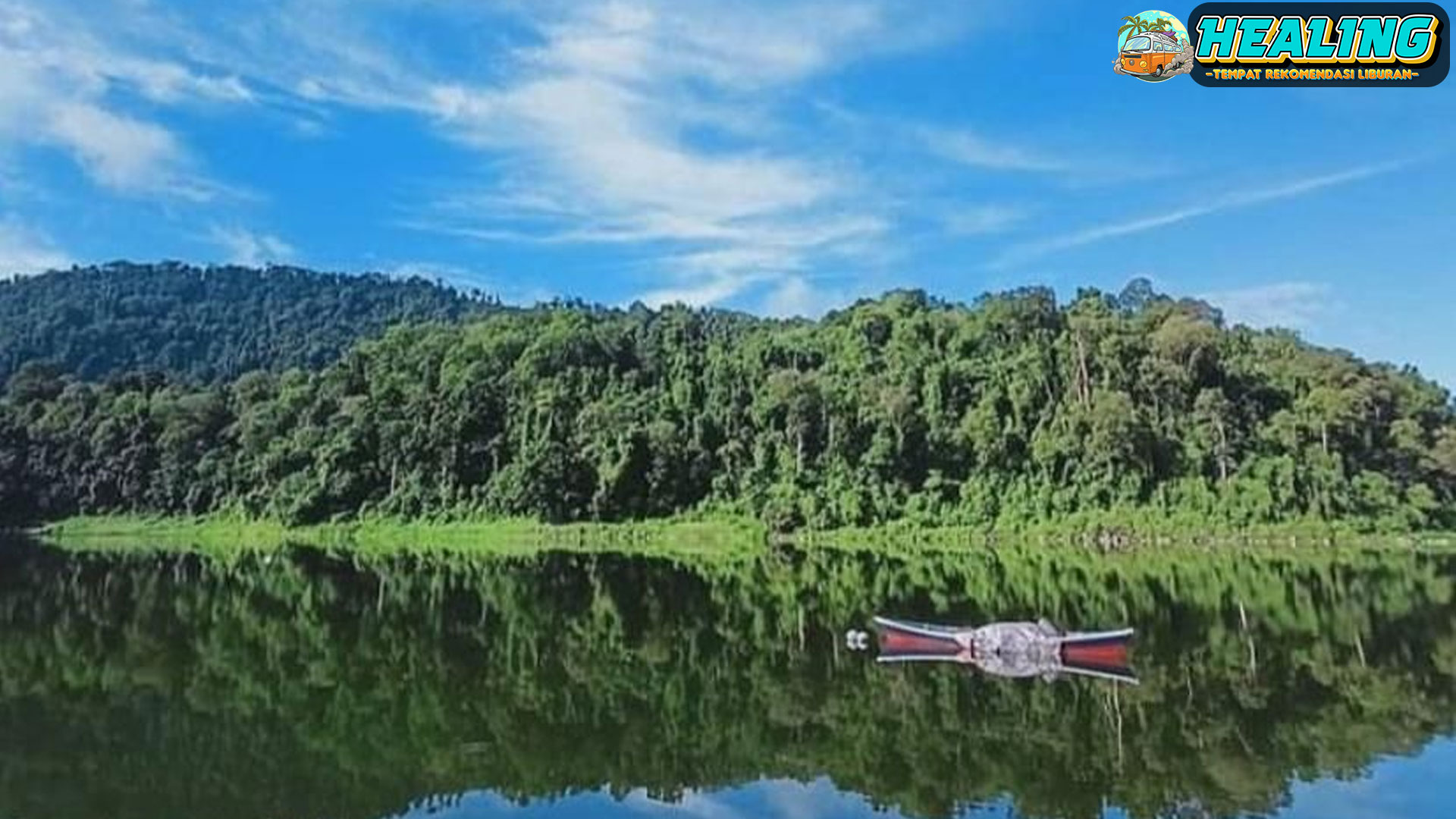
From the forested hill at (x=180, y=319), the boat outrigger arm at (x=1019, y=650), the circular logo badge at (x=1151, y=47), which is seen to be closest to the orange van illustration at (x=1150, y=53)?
the circular logo badge at (x=1151, y=47)

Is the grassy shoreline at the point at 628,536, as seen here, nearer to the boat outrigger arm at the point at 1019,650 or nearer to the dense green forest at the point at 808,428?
the dense green forest at the point at 808,428

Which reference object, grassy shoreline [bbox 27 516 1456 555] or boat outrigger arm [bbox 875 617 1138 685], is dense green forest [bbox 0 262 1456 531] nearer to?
grassy shoreline [bbox 27 516 1456 555]

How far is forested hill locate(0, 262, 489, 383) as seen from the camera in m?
143

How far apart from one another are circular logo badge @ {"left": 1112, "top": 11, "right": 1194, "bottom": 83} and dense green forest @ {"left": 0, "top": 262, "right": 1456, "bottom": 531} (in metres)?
35.1

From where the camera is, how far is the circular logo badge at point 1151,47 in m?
21.5

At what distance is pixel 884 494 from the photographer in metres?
60.5

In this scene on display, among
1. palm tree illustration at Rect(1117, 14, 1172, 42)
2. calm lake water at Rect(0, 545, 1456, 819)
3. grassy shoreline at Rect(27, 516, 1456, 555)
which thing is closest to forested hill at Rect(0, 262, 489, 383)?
grassy shoreline at Rect(27, 516, 1456, 555)

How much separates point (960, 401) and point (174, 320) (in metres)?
135

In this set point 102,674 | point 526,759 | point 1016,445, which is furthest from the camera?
point 1016,445

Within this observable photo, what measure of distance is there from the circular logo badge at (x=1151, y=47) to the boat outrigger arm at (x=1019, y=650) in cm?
988

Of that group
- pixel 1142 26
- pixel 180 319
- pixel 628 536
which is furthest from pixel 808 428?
pixel 180 319

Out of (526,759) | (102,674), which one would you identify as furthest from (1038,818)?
(102,674)

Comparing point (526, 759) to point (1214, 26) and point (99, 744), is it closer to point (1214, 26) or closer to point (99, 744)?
point (99, 744)

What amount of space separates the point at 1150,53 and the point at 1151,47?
12 centimetres
